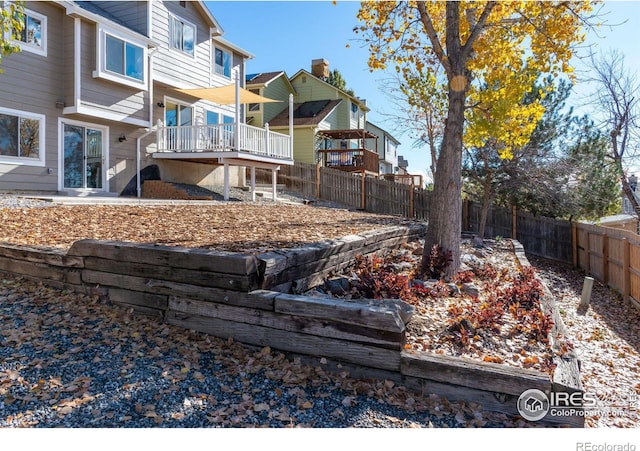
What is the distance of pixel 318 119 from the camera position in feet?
76.4

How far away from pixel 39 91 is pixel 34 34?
1435 mm

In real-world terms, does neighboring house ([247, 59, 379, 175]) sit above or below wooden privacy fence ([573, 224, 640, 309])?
above

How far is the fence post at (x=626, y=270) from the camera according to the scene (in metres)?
8.98

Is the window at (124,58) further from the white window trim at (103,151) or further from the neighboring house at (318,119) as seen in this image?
the neighboring house at (318,119)

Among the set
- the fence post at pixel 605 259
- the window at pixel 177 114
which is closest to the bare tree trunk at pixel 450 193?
the fence post at pixel 605 259

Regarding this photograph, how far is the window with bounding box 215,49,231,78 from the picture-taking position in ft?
55.1

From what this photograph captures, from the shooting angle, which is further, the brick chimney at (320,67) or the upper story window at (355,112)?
the brick chimney at (320,67)

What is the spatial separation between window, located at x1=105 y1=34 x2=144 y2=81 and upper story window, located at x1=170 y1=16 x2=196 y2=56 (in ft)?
6.91

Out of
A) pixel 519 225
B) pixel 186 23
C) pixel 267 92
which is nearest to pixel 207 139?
pixel 186 23

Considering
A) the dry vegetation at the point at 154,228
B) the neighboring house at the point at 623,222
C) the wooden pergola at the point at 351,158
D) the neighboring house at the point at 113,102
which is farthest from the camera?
the wooden pergola at the point at 351,158

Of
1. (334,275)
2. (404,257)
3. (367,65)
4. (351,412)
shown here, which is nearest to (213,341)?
(351,412)

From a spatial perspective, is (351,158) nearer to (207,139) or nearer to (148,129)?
(207,139)

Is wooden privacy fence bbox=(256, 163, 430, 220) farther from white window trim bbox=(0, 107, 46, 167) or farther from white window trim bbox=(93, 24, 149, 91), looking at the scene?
white window trim bbox=(0, 107, 46, 167)

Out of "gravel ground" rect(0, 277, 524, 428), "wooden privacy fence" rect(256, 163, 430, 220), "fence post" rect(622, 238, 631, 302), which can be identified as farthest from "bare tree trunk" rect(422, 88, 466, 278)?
"wooden privacy fence" rect(256, 163, 430, 220)
